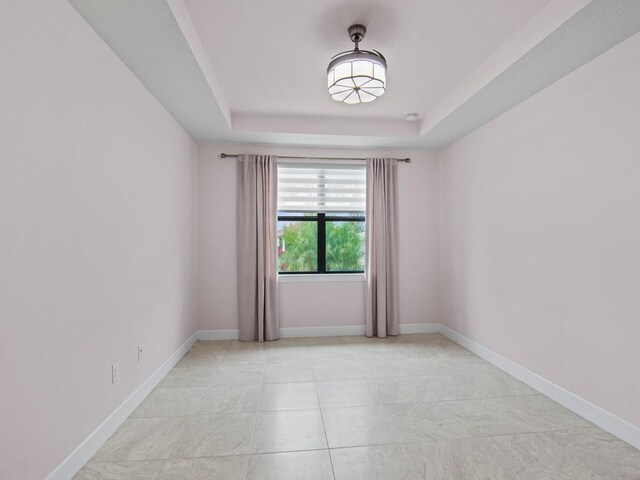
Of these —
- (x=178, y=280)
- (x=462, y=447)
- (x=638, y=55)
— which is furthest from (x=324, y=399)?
(x=638, y=55)

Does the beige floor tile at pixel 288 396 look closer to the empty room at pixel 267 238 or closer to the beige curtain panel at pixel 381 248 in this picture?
the empty room at pixel 267 238

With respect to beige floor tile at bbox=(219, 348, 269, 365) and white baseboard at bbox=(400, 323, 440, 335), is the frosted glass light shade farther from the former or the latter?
white baseboard at bbox=(400, 323, 440, 335)

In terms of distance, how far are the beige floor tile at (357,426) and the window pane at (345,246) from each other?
2.22 metres

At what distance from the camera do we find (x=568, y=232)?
2.44 metres

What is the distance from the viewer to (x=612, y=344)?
212 cm

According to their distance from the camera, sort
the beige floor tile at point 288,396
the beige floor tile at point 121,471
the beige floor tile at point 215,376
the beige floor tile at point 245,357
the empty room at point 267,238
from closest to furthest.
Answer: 1. the empty room at point 267,238
2. the beige floor tile at point 121,471
3. the beige floor tile at point 288,396
4. the beige floor tile at point 215,376
5. the beige floor tile at point 245,357

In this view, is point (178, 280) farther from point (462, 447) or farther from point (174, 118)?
point (462, 447)

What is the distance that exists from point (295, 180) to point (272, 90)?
4.54ft

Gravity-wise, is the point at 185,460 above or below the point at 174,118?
below

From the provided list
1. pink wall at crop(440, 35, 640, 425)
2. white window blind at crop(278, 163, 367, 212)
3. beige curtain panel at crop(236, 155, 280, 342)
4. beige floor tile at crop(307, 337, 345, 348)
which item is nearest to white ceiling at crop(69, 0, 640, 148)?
pink wall at crop(440, 35, 640, 425)

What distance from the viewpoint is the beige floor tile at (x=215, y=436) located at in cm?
196

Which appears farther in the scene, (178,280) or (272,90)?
(178,280)

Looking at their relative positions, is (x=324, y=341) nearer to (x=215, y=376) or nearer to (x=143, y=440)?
(x=215, y=376)

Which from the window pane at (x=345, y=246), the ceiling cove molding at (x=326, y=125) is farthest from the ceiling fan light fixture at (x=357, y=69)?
the window pane at (x=345, y=246)
